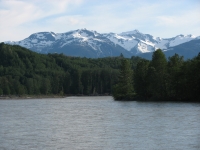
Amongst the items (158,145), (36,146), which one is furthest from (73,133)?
(158,145)

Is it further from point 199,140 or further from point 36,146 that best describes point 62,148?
point 199,140

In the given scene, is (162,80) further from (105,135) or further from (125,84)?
(105,135)

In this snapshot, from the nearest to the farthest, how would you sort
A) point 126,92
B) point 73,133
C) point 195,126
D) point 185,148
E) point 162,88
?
point 185,148
point 73,133
point 195,126
point 162,88
point 126,92

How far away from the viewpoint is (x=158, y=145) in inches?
1423

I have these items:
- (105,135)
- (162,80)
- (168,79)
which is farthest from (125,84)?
(105,135)

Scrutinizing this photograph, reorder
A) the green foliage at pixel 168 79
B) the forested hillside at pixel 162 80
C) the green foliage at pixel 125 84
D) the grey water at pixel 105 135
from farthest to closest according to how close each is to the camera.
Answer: the green foliage at pixel 125 84 → the forested hillside at pixel 162 80 → the green foliage at pixel 168 79 → the grey water at pixel 105 135

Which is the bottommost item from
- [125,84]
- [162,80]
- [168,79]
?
[125,84]

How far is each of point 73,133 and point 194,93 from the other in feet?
213

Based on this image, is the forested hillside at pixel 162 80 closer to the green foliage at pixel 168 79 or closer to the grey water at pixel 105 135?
the green foliage at pixel 168 79

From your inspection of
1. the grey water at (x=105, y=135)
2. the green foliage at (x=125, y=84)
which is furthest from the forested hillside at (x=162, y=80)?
the grey water at (x=105, y=135)

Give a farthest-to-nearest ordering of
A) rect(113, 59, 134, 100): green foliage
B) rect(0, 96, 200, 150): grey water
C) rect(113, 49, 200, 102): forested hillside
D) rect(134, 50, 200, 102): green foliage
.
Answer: rect(113, 59, 134, 100): green foliage < rect(113, 49, 200, 102): forested hillside < rect(134, 50, 200, 102): green foliage < rect(0, 96, 200, 150): grey water

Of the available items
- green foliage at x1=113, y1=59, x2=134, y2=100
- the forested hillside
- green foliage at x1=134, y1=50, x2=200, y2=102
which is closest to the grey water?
green foliage at x1=134, y1=50, x2=200, y2=102

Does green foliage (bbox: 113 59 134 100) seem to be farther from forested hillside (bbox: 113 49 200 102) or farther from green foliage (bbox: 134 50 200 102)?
green foliage (bbox: 134 50 200 102)

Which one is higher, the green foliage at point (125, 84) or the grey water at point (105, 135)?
the green foliage at point (125, 84)
